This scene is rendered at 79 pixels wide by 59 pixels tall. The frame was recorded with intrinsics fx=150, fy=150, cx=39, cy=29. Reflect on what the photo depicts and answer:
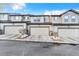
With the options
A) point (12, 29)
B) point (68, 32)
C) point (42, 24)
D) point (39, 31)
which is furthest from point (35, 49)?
point (68, 32)

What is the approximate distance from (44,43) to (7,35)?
4.01 feet

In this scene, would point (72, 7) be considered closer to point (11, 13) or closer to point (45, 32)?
point (45, 32)

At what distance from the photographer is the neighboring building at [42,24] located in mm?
4875

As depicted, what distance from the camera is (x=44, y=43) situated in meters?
4.89

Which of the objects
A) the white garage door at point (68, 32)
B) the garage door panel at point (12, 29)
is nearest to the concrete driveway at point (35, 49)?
the garage door panel at point (12, 29)

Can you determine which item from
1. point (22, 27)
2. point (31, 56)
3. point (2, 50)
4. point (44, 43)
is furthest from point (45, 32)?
point (2, 50)

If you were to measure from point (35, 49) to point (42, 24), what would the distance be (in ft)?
4.37

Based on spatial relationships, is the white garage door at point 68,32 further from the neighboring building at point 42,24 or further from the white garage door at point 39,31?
the white garage door at point 39,31

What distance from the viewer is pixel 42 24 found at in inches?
220

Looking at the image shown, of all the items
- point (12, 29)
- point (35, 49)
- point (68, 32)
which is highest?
point (12, 29)

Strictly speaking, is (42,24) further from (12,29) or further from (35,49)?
(35,49)

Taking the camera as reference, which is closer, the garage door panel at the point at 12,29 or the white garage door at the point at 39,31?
the garage door panel at the point at 12,29

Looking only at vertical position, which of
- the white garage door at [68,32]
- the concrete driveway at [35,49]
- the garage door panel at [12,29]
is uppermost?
the garage door panel at [12,29]

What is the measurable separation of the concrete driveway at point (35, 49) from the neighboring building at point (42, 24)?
15.0 inches
